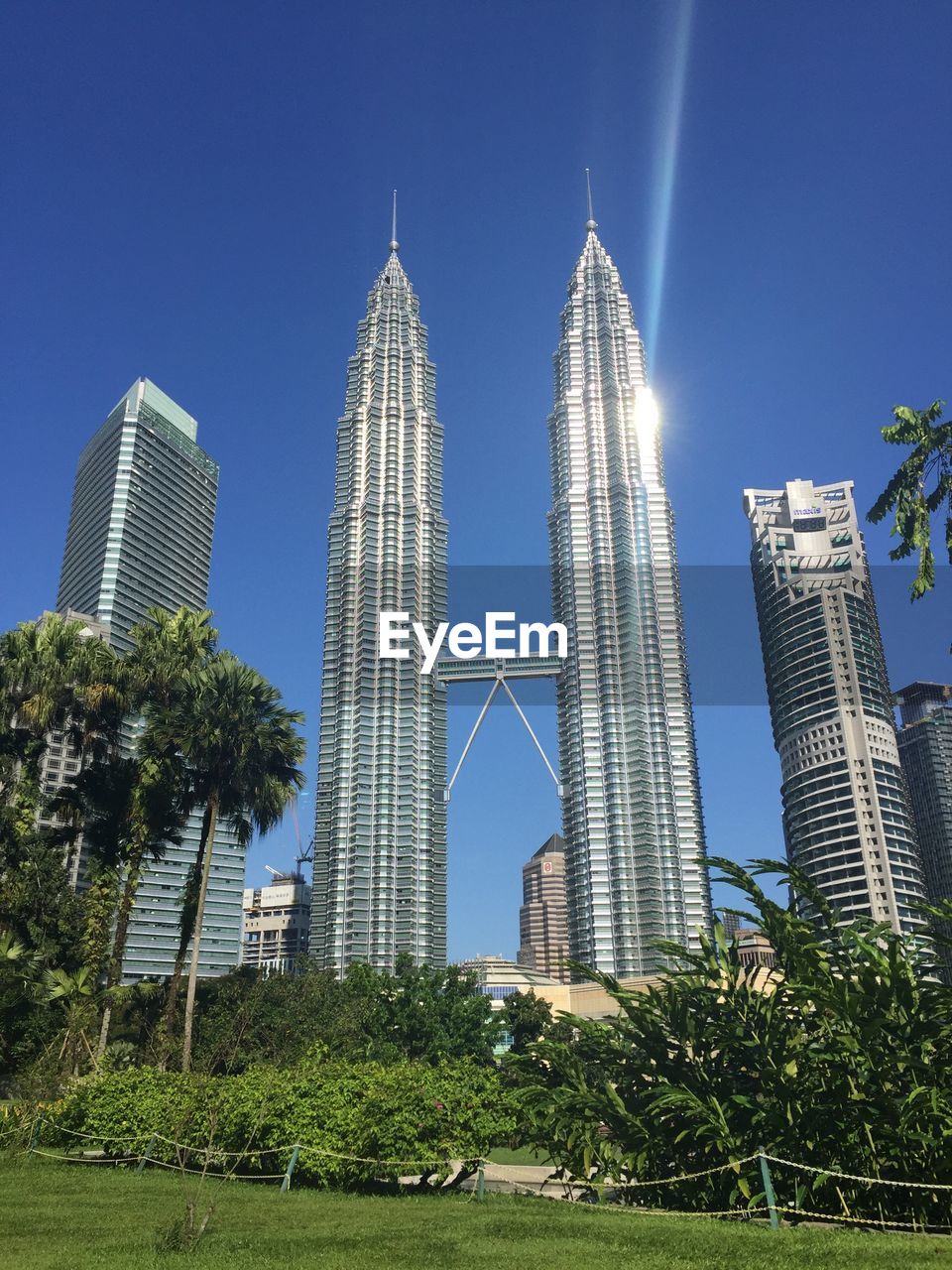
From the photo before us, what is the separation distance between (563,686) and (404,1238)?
468 ft

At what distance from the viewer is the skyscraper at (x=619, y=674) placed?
14125 cm

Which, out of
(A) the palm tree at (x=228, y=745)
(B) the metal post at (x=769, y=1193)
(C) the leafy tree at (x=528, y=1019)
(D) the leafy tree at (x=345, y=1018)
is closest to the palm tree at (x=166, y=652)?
(A) the palm tree at (x=228, y=745)

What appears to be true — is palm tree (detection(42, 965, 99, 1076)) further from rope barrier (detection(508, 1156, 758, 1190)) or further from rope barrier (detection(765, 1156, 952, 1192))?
rope barrier (detection(765, 1156, 952, 1192))

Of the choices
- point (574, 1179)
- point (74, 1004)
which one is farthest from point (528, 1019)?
point (574, 1179)

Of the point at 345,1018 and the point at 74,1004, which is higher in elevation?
the point at 74,1004

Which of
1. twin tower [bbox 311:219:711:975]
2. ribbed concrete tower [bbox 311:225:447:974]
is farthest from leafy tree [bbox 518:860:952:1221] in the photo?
twin tower [bbox 311:219:711:975]

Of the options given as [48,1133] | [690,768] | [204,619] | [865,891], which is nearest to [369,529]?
[690,768]

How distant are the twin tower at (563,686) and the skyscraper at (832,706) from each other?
1006 inches

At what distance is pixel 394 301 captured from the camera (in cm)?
18750

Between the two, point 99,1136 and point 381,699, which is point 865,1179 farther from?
point 381,699

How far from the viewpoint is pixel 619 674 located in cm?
15300

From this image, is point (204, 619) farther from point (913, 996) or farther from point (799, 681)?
point (799, 681)

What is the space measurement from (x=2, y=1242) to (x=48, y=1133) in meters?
15.8

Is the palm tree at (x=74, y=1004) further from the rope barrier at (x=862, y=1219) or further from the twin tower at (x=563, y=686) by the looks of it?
the twin tower at (x=563, y=686)
